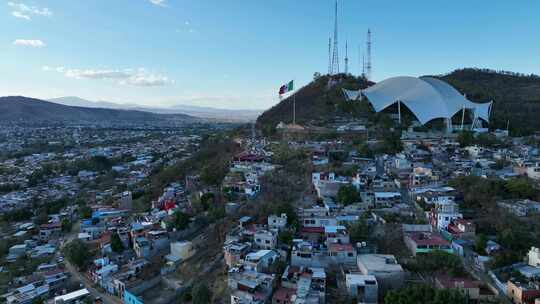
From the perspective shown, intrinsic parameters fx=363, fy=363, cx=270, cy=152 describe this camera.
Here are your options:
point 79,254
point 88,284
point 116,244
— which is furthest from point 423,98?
point 88,284

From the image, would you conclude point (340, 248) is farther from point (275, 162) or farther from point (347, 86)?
point (347, 86)

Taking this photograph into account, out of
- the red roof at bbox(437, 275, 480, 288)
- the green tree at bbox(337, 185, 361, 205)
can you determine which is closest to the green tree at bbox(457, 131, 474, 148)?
the green tree at bbox(337, 185, 361, 205)

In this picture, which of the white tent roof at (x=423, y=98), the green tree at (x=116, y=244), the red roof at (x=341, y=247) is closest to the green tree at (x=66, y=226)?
the green tree at (x=116, y=244)

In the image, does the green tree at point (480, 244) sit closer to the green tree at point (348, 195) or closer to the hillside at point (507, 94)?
the green tree at point (348, 195)

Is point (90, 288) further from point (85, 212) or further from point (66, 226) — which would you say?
point (85, 212)

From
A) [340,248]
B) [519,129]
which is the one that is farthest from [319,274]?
[519,129]
